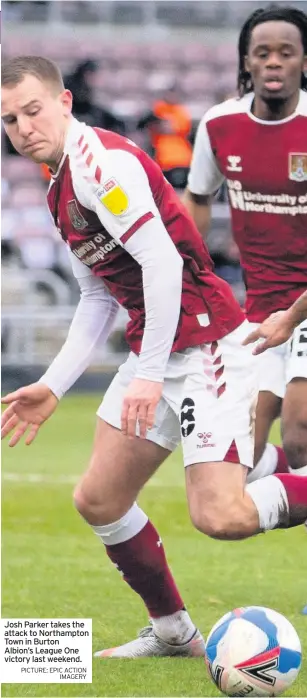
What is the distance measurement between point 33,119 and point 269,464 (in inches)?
89.7

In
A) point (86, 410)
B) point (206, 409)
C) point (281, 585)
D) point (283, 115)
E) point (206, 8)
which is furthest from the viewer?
point (206, 8)

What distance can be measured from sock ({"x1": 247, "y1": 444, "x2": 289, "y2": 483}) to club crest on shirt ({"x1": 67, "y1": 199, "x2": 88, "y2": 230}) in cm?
183

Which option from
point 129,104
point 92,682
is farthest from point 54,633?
point 129,104

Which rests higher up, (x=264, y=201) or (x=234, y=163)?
(x=234, y=163)

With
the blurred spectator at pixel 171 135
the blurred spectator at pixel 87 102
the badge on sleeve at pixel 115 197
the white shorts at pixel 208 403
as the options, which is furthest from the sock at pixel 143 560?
the blurred spectator at pixel 87 102

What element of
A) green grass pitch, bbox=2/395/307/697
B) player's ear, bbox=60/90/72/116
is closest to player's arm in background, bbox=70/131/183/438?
player's ear, bbox=60/90/72/116

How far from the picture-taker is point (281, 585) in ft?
21.8

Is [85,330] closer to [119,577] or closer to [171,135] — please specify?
[119,577]

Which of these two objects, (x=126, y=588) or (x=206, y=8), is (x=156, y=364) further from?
→ (x=206, y=8)

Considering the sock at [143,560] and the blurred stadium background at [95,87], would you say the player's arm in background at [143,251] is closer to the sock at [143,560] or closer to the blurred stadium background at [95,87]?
the sock at [143,560]

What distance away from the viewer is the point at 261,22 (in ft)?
18.7

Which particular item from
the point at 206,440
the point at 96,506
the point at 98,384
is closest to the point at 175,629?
the point at 96,506

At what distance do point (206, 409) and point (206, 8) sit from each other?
1676 centimetres

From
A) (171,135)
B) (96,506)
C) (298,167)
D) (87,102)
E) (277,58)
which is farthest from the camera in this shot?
(171,135)
